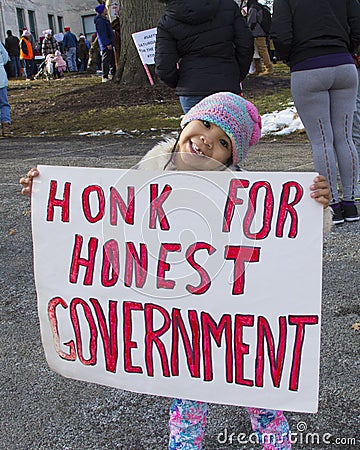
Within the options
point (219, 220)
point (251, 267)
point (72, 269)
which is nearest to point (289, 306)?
point (251, 267)

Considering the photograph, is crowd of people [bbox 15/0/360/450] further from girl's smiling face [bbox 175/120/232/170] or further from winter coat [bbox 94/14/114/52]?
winter coat [bbox 94/14/114/52]

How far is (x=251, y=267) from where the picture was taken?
Result: 1888 millimetres

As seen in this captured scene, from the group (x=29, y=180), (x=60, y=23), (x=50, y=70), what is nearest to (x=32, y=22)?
(x=60, y=23)

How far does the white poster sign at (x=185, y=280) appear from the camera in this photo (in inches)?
73.5

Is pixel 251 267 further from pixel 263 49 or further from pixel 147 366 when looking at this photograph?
pixel 263 49

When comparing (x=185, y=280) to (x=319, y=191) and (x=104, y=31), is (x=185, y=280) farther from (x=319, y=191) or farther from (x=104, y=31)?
(x=104, y=31)

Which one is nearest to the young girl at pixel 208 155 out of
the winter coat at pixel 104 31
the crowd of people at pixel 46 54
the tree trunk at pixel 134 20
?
the tree trunk at pixel 134 20

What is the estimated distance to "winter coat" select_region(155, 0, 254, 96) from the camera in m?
5.14

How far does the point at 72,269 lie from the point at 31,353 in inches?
44.8

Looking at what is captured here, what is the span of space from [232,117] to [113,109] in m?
10.8

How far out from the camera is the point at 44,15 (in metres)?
42.3

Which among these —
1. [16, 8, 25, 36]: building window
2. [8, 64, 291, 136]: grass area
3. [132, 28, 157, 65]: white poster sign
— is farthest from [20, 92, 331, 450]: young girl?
[16, 8, 25, 36]: building window

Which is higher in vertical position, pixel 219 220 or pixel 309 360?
pixel 219 220

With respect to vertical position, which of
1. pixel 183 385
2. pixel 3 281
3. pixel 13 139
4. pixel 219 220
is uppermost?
pixel 219 220
